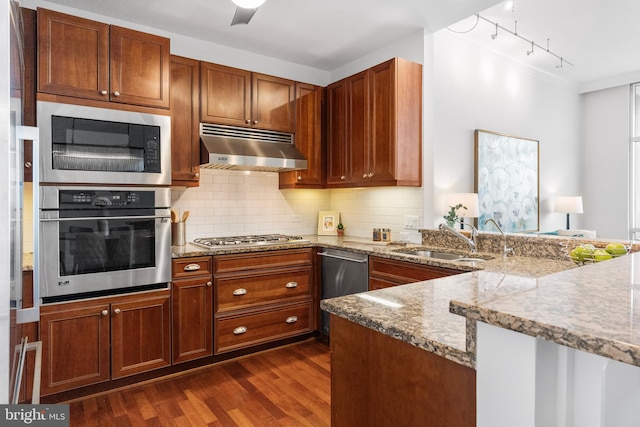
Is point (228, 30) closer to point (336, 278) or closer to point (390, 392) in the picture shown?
point (336, 278)

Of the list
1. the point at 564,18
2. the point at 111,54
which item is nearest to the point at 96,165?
the point at 111,54

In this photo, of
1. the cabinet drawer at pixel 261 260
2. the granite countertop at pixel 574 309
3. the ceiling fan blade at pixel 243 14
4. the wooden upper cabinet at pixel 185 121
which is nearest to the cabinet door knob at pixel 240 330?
the cabinet drawer at pixel 261 260

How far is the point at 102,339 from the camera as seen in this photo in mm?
2588

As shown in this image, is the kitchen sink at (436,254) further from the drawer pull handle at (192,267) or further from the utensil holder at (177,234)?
the utensil holder at (177,234)

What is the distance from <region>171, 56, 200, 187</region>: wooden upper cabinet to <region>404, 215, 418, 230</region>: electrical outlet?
75.4 inches

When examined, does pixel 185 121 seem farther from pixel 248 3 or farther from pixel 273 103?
pixel 248 3

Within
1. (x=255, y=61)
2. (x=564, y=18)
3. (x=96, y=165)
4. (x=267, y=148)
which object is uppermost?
(x=564, y=18)

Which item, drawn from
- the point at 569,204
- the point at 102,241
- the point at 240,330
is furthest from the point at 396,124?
the point at 569,204

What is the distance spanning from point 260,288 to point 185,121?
1541 millimetres

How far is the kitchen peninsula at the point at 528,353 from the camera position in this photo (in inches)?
26.4

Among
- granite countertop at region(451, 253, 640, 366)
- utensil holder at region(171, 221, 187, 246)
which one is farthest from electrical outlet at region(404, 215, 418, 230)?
granite countertop at region(451, 253, 640, 366)

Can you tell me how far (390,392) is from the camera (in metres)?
1.15

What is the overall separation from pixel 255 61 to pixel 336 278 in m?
2.32

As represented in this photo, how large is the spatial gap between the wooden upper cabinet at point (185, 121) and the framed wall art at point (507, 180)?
113 inches
